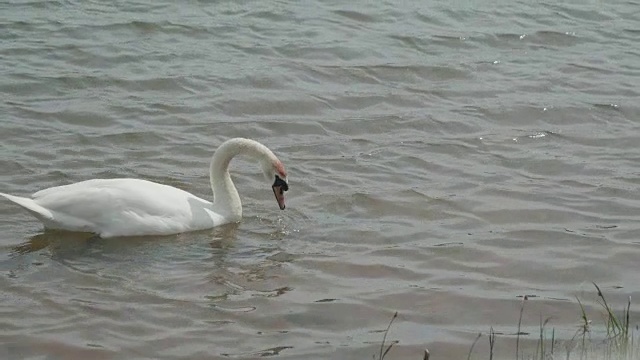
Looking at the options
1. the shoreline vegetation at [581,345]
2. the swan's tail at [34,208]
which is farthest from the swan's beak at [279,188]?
the shoreline vegetation at [581,345]

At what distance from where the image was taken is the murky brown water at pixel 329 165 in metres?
6.71

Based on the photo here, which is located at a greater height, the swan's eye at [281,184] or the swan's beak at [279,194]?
the swan's eye at [281,184]

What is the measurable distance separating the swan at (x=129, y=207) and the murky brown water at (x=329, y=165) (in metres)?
0.10

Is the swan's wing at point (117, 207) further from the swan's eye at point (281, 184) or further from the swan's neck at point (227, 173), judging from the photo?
the swan's eye at point (281, 184)

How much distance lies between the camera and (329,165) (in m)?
9.55

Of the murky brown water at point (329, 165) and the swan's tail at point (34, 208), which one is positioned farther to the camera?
the swan's tail at point (34, 208)

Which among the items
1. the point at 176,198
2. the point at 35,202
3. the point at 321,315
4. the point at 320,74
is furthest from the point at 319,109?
the point at 321,315

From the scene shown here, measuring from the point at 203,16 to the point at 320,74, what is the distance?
214 cm

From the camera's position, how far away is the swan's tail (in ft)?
25.6

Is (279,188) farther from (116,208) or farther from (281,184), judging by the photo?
(116,208)

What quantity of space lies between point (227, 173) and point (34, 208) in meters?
1.48

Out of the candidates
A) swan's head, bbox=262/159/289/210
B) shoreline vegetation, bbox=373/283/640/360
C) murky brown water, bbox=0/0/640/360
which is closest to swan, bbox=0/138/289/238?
swan's head, bbox=262/159/289/210

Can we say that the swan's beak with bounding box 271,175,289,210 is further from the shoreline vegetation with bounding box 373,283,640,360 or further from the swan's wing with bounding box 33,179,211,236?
the shoreline vegetation with bounding box 373,283,640,360

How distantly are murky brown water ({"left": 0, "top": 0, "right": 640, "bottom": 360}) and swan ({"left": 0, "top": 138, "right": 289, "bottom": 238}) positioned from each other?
10cm
